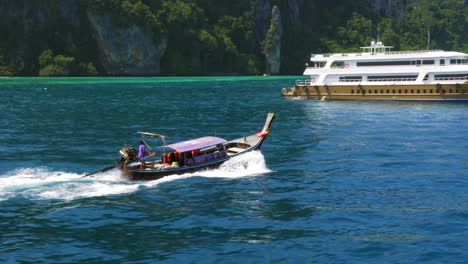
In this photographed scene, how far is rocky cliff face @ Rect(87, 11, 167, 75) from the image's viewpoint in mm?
162500

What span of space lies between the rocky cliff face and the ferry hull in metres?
84.0

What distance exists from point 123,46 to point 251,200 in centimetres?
14158

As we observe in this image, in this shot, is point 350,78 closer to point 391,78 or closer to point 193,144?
point 391,78

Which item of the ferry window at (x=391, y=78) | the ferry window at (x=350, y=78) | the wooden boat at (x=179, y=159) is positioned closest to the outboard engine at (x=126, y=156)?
the wooden boat at (x=179, y=159)

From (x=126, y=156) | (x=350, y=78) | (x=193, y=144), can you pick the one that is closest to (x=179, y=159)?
(x=193, y=144)

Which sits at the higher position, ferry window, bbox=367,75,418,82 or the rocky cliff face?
the rocky cliff face

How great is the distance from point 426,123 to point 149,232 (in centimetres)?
3868

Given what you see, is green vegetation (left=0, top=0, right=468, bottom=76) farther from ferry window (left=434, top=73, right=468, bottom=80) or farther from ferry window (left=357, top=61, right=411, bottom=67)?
ferry window (left=434, top=73, right=468, bottom=80)

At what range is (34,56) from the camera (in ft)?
531

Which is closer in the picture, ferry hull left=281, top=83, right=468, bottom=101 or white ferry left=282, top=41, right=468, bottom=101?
ferry hull left=281, top=83, right=468, bottom=101

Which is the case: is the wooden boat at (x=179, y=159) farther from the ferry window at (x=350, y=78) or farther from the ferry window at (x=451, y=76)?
the ferry window at (x=350, y=78)

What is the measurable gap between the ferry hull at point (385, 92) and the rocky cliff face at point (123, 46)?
83963 millimetres

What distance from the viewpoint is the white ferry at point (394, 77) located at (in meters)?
75.1

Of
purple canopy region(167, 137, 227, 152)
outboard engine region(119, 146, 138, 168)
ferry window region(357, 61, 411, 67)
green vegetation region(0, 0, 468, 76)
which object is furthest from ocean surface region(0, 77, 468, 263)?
green vegetation region(0, 0, 468, 76)
